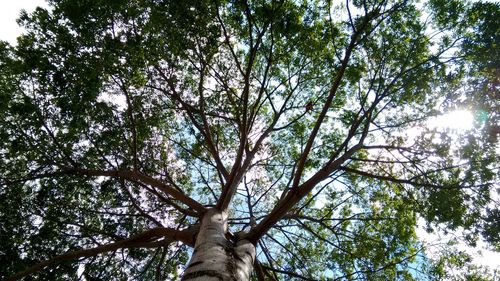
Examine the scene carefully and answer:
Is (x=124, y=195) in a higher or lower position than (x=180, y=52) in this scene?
lower

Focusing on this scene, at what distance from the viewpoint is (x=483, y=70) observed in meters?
5.37

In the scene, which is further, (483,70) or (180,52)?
(180,52)

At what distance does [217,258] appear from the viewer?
3131 mm

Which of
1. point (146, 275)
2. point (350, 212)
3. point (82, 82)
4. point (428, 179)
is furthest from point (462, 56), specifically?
point (146, 275)

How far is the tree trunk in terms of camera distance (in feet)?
9.12

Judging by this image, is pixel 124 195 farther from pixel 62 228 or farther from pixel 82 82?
pixel 82 82

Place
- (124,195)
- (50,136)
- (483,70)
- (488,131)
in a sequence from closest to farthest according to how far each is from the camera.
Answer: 1. (488,131)
2. (483,70)
3. (50,136)
4. (124,195)

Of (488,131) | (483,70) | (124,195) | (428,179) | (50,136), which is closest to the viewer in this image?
(488,131)

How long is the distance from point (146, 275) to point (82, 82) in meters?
4.30

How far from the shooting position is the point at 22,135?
5.65m

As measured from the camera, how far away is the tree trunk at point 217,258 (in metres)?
2.78

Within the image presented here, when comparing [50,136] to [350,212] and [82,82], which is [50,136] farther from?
[350,212]

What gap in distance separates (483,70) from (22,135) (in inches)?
305

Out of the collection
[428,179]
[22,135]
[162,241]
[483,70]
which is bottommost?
[162,241]
